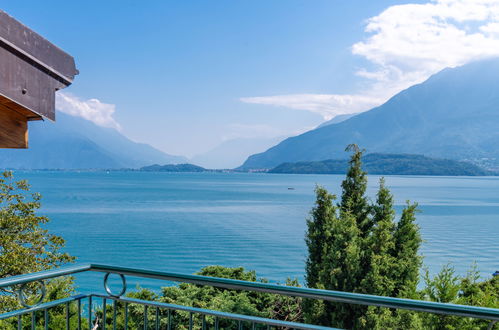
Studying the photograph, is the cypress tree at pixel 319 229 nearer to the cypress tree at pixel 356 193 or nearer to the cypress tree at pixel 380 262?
the cypress tree at pixel 356 193

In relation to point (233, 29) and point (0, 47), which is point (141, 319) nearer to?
point (0, 47)

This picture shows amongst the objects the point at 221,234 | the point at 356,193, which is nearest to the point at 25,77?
the point at 356,193

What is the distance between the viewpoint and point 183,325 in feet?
32.5

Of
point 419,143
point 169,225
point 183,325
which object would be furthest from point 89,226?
point 419,143

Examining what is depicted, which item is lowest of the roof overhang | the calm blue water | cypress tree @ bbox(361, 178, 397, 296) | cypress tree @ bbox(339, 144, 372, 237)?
the calm blue water

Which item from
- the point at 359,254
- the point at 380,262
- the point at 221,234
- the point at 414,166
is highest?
the point at 414,166

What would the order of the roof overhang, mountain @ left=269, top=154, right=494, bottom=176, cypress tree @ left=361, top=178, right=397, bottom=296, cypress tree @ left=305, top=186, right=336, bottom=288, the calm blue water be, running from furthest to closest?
mountain @ left=269, top=154, right=494, bottom=176, the calm blue water, cypress tree @ left=305, top=186, right=336, bottom=288, cypress tree @ left=361, top=178, right=397, bottom=296, the roof overhang

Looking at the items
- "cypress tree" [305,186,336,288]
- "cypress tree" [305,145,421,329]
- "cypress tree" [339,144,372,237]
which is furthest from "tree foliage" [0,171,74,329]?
"cypress tree" [339,144,372,237]

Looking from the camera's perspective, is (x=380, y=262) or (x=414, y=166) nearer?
(x=380, y=262)

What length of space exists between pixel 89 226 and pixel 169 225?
7523mm

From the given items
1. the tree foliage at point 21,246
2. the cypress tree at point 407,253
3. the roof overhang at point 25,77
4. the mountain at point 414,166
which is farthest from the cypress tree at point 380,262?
the mountain at point 414,166

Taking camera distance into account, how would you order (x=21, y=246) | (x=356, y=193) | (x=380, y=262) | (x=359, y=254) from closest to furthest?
1. (x=21, y=246)
2. (x=380, y=262)
3. (x=359, y=254)
4. (x=356, y=193)

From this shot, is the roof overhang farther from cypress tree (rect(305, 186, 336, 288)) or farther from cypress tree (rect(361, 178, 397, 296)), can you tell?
cypress tree (rect(305, 186, 336, 288))

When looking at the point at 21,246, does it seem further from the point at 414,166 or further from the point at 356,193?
the point at 414,166
